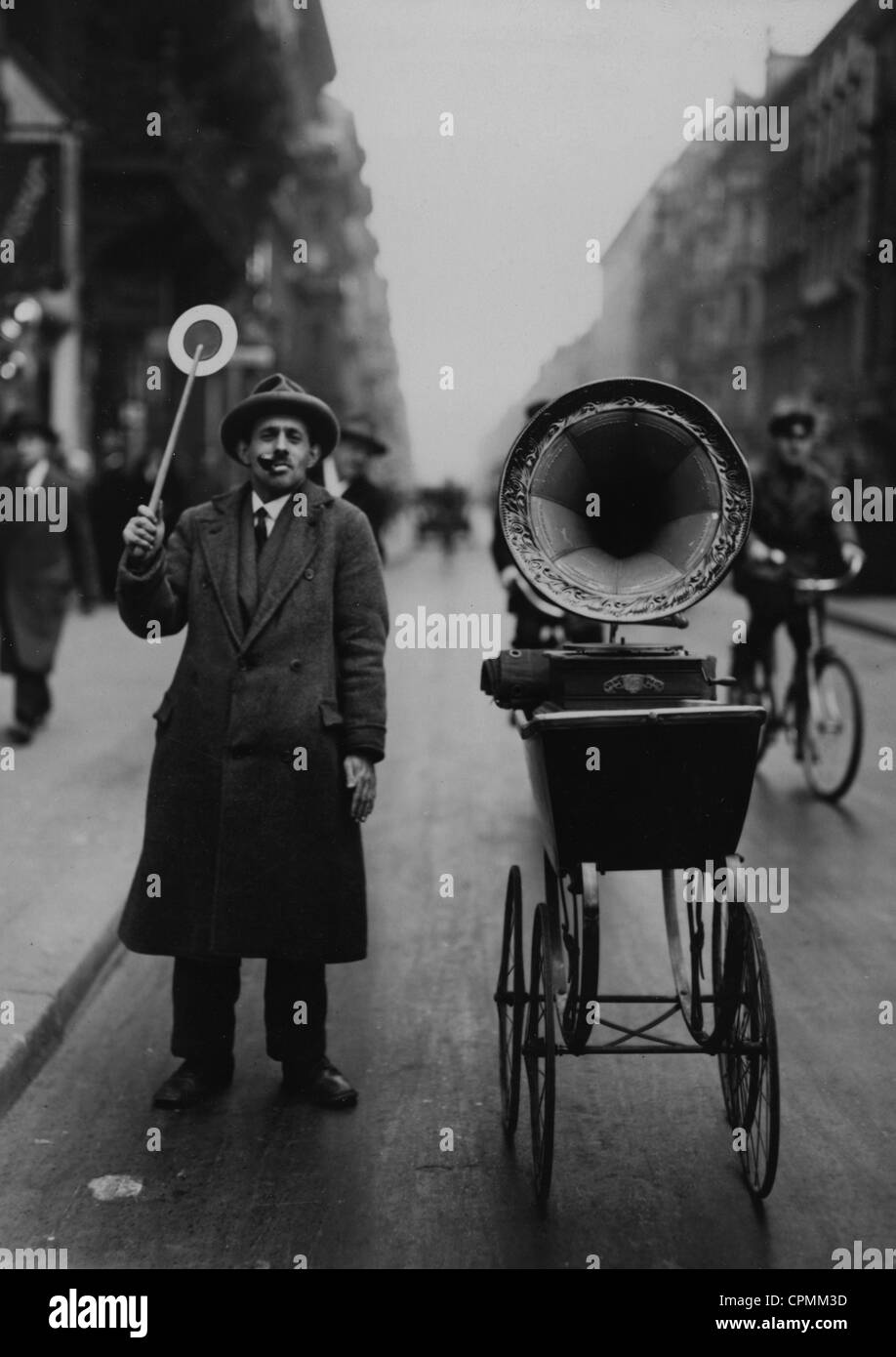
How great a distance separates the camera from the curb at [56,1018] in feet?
16.0

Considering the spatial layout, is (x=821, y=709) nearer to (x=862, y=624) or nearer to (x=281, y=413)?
(x=281, y=413)

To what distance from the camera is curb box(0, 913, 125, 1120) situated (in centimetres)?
488

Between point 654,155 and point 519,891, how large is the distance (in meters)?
3.02

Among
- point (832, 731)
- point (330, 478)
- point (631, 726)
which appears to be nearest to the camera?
point (631, 726)

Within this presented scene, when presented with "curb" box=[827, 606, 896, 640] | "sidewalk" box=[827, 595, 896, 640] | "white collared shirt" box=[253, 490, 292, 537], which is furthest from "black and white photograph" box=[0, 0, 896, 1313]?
"sidewalk" box=[827, 595, 896, 640]

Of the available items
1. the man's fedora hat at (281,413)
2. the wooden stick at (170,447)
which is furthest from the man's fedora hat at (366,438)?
the wooden stick at (170,447)

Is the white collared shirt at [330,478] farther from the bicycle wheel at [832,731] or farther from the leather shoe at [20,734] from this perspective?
the leather shoe at [20,734]

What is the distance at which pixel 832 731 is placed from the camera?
9.38 m

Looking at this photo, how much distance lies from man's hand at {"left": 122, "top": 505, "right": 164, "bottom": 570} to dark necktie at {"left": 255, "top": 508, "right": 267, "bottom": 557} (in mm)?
369

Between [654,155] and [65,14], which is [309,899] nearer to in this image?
[654,155]

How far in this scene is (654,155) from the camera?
634 cm

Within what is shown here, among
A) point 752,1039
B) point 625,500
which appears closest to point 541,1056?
point 752,1039

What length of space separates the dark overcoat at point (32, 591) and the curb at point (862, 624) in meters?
12.9

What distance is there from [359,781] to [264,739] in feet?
0.92
